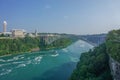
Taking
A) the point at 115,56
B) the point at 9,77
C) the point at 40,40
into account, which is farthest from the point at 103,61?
the point at 40,40

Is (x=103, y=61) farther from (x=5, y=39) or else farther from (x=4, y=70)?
(x=5, y=39)

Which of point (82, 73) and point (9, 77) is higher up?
point (82, 73)

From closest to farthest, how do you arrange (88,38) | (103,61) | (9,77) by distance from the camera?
1. (103,61)
2. (9,77)
3. (88,38)

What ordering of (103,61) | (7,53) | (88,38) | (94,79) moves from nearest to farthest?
(94,79)
(103,61)
(7,53)
(88,38)

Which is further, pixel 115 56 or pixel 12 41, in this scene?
pixel 12 41

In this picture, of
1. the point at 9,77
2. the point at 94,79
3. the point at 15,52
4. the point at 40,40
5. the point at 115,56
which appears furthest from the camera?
the point at 40,40

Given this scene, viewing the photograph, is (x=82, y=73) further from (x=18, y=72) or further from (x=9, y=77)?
(x=18, y=72)

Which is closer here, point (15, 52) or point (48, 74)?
point (48, 74)

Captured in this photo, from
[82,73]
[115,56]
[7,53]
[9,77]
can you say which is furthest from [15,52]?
[115,56]

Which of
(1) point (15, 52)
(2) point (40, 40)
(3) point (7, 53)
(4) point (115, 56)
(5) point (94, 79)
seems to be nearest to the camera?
(4) point (115, 56)
